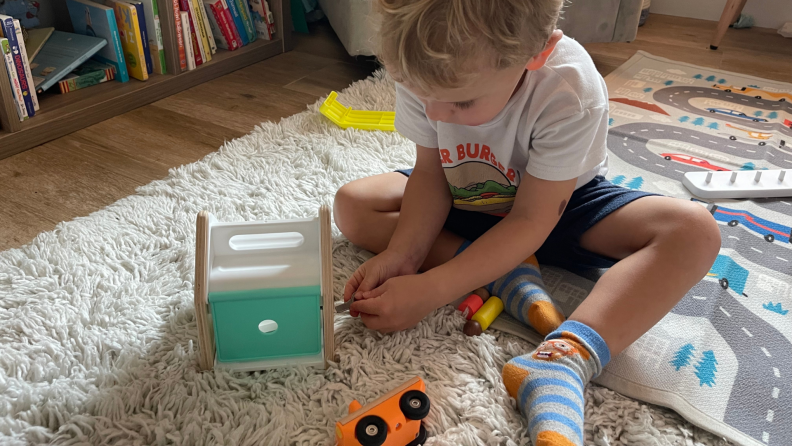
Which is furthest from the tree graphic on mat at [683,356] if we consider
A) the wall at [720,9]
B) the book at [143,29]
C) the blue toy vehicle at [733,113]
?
the wall at [720,9]

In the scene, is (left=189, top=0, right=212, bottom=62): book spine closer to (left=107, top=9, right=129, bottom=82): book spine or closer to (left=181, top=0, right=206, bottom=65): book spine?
(left=181, top=0, right=206, bottom=65): book spine

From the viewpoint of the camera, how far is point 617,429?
2.08ft

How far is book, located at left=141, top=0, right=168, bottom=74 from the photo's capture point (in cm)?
143

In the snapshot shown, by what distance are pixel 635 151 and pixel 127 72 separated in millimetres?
1264

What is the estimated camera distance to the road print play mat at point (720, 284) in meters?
0.67

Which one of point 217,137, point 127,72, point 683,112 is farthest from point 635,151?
point 127,72

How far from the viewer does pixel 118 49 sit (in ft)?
4.70

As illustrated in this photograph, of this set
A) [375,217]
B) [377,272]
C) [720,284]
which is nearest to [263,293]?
[377,272]

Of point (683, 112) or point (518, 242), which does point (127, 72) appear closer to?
point (518, 242)

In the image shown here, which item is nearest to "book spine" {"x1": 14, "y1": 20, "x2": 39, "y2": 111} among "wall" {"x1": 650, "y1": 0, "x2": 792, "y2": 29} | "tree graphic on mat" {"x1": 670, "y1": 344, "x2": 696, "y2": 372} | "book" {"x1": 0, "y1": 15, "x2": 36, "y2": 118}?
"book" {"x1": 0, "y1": 15, "x2": 36, "y2": 118}

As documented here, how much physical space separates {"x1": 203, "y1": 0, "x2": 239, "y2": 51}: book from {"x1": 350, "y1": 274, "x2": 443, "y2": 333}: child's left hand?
1227 mm

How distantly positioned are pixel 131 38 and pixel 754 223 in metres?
1.45

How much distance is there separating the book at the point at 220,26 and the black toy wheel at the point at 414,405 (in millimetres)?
1400

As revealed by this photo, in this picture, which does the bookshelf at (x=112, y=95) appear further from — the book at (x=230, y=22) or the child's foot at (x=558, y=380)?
the child's foot at (x=558, y=380)
